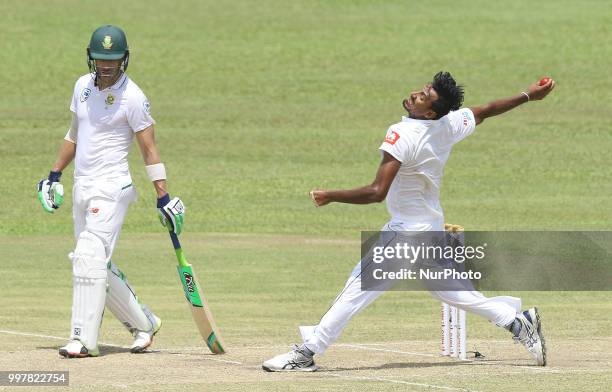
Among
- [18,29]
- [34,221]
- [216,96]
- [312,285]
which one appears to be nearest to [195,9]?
[18,29]

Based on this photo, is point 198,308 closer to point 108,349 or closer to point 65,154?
point 108,349

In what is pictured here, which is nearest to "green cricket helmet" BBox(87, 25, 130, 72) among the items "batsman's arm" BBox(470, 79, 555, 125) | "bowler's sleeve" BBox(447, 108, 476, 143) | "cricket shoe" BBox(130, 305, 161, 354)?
"cricket shoe" BBox(130, 305, 161, 354)

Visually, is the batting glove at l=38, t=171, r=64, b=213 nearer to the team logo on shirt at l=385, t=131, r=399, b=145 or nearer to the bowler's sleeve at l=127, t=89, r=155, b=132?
the bowler's sleeve at l=127, t=89, r=155, b=132

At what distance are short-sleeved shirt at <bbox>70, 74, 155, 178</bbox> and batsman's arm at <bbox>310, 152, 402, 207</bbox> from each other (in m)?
1.87

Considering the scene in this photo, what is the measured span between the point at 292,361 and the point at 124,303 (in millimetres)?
1786

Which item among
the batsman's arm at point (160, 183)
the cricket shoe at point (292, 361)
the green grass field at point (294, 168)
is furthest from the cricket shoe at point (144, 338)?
the cricket shoe at point (292, 361)

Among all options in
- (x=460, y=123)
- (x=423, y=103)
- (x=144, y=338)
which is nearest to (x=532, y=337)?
(x=460, y=123)

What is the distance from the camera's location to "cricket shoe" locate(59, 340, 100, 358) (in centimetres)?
1152

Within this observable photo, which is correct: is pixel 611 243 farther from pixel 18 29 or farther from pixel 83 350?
pixel 18 29

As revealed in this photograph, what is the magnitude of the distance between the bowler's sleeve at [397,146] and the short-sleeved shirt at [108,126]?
6.67ft

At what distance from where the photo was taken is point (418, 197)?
1104 centimetres

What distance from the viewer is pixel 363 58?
39.6 metres

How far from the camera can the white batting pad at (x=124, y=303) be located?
12.1 m

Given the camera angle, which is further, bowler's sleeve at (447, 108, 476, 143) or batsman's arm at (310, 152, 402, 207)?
bowler's sleeve at (447, 108, 476, 143)
